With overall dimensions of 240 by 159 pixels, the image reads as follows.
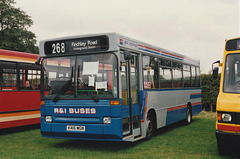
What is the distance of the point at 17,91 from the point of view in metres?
12.6

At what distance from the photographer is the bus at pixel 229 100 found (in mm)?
7168

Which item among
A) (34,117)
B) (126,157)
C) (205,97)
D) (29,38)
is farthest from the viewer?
(29,38)

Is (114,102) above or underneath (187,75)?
underneath

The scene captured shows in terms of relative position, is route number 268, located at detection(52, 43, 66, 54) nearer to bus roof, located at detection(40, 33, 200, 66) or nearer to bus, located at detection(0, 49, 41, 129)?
bus roof, located at detection(40, 33, 200, 66)

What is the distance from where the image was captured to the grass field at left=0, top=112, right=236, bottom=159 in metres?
8.36

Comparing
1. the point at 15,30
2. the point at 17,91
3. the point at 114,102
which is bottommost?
the point at 114,102

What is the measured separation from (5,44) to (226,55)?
1315 inches

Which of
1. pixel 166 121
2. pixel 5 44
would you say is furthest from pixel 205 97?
pixel 5 44

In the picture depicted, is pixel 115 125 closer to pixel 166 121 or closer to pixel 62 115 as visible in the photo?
pixel 62 115

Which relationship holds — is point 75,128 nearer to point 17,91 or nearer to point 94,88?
point 94,88

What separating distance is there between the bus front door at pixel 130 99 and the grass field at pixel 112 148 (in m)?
0.51

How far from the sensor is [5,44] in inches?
1487

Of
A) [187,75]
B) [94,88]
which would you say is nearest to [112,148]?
[94,88]

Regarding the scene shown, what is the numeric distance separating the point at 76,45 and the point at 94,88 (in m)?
1.31
